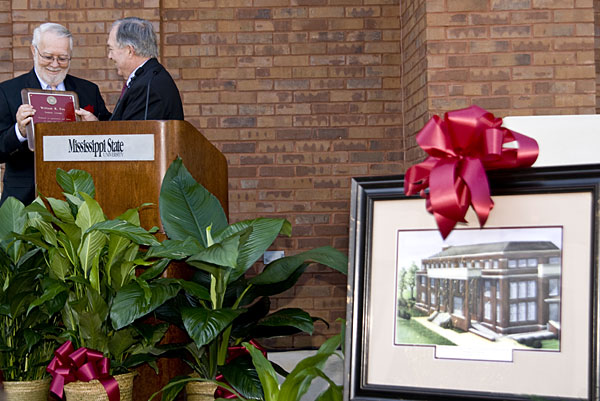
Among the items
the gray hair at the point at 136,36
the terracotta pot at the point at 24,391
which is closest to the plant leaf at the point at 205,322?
the terracotta pot at the point at 24,391

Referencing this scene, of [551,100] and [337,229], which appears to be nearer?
[551,100]

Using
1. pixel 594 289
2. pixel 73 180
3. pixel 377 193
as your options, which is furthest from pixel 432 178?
pixel 73 180

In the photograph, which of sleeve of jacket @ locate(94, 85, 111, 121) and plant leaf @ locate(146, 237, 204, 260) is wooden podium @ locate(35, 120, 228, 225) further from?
sleeve of jacket @ locate(94, 85, 111, 121)

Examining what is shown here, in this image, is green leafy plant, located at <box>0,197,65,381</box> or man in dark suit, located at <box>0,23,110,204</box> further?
man in dark suit, located at <box>0,23,110,204</box>

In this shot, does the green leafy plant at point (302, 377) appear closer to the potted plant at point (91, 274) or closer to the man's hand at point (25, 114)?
the potted plant at point (91, 274)

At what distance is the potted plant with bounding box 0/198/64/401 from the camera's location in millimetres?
1538

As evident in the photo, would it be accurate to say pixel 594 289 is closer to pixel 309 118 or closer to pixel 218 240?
pixel 218 240

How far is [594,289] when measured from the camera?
35.2 inches

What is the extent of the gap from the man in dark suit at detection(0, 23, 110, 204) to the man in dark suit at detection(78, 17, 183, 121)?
0.24 m

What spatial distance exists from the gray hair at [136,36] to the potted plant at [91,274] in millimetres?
1284

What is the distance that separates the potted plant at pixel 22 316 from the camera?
154cm

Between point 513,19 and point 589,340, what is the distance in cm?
281

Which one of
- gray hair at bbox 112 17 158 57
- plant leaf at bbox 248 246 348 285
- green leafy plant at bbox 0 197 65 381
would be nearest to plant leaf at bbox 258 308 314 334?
plant leaf at bbox 248 246 348 285

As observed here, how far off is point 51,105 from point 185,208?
1083 millimetres
